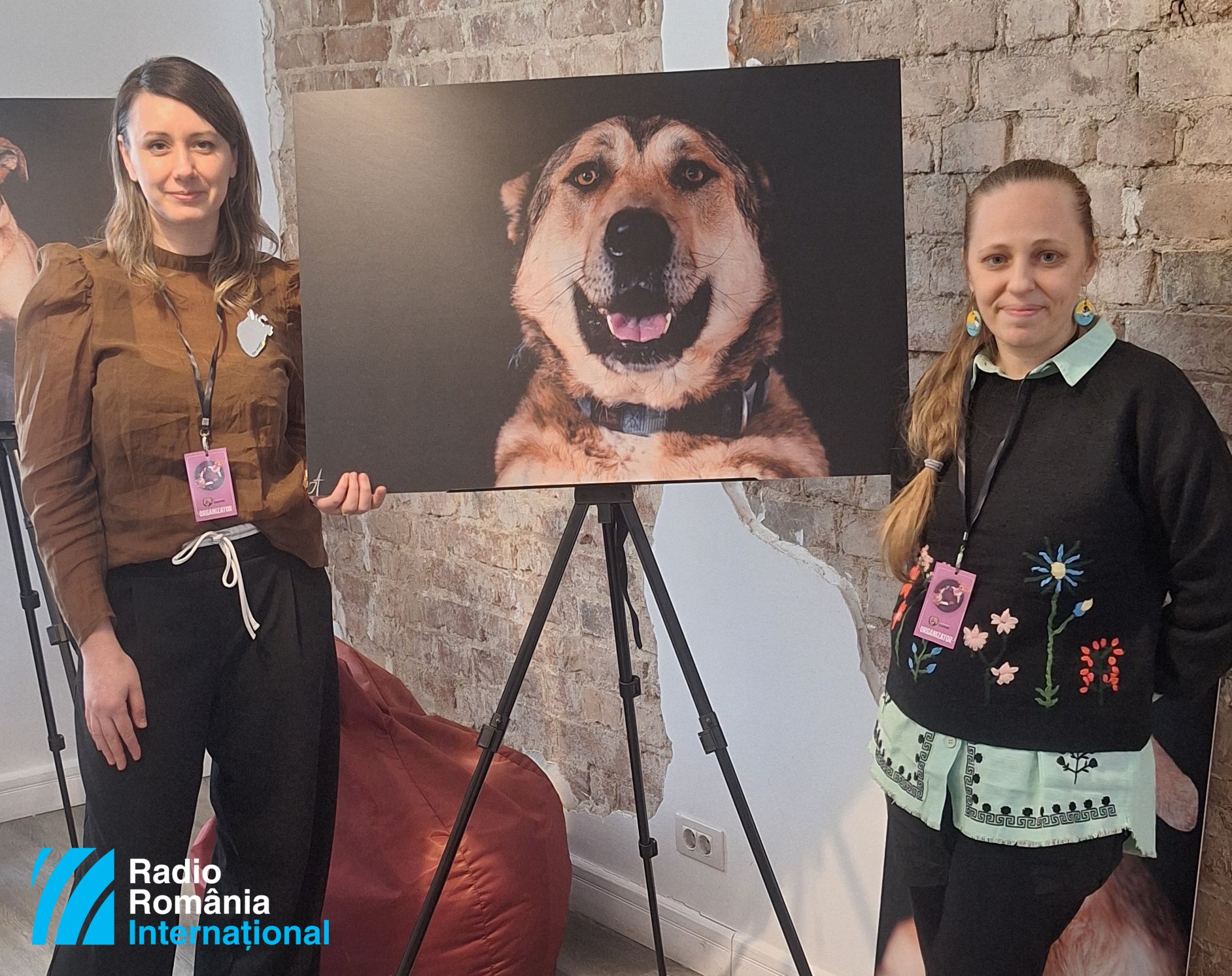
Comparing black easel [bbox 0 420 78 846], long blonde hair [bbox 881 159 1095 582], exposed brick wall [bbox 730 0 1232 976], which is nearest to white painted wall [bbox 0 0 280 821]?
black easel [bbox 0 420 78 846]

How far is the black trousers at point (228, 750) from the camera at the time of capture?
6.21ft

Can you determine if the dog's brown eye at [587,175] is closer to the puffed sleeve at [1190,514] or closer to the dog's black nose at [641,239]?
the dog's black nose at [641,239]

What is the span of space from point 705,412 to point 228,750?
0.96 metres

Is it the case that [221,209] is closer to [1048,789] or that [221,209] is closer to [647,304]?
[647,304]

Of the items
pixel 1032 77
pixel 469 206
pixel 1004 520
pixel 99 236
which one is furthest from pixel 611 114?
pixel 99 236

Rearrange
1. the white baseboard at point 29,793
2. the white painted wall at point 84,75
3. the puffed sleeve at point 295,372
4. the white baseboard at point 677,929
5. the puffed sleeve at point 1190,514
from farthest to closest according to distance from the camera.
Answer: the white baseboard at point 29,793 → the white painted wall at point 84,75 → the white baseboard at point 677,929 → the puffed sleeve at point 295,372 → the puffed sleeve at point 1190,514

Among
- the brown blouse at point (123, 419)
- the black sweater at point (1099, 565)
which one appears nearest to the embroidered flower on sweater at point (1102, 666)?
the black sweater at point (1099, 565)

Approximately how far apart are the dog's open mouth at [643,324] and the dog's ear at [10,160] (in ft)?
4.93

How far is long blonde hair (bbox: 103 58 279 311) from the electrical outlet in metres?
1.44

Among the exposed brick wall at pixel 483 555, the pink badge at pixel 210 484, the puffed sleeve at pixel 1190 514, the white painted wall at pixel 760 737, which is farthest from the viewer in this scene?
the exposed brick wall at pixel 483 555

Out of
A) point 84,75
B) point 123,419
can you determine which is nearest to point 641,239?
point 123,419

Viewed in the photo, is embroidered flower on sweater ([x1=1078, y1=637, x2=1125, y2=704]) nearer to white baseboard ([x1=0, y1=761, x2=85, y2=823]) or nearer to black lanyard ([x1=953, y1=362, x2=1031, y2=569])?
black lanyard ([x1=953, y1=362, x2=1031, y2=569])

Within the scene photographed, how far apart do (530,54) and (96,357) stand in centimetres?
125

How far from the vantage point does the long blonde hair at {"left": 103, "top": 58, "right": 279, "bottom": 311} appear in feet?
6.17
